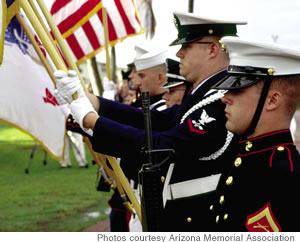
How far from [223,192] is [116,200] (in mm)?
3484

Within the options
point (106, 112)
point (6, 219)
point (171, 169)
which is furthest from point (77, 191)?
point (171, 169)

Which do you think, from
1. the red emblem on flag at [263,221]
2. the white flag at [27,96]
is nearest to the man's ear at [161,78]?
the white flag at [27,96]

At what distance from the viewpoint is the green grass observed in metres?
7.92

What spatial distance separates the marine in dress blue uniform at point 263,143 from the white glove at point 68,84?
2.67 feet

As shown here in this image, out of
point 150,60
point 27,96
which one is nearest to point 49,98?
point 27,96

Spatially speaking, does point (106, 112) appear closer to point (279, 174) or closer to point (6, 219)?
point (279, 174)

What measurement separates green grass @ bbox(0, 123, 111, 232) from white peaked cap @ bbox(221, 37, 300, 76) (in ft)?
17.7

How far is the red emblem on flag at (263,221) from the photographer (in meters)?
2.18

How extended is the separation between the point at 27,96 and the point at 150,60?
1.51 meters

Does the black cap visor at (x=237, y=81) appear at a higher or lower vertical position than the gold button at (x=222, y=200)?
higher

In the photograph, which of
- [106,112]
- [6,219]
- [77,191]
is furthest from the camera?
[77,191]

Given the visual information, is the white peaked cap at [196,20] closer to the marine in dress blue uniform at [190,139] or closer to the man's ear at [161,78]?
the marine in dress blue uniform at [190,139]
